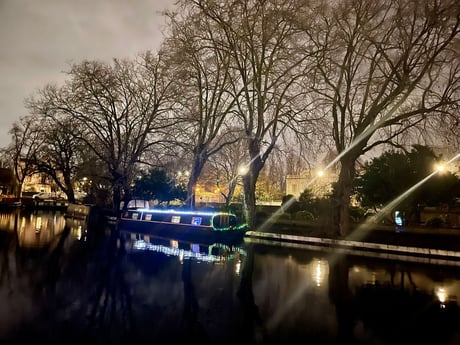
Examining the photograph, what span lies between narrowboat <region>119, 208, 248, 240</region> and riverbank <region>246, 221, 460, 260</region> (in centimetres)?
183

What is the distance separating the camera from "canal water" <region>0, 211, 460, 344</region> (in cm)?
604

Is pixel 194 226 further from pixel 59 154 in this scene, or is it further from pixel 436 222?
pixel 59 154

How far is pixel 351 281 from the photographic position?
10156 mm

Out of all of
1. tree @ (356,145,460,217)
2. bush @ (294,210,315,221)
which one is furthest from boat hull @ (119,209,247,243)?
tree @ (356,145,460,217)

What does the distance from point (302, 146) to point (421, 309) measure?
13814mm

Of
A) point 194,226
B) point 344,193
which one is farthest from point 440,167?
point 194,226

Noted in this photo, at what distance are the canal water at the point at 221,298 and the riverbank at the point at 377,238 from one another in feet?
5.10

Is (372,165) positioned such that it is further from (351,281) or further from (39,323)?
(39,323)

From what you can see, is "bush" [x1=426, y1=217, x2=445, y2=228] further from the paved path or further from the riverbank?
the paved path

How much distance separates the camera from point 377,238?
17812 mm

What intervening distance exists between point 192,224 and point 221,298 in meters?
11.8

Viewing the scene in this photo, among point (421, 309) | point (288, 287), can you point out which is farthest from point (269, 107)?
point (421, 309)

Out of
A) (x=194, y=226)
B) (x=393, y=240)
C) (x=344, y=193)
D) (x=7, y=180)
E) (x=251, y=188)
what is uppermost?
(x=7, y=180)

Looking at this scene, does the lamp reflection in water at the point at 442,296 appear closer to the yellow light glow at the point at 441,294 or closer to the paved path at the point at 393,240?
the yellow light glow at the point at 441,294
